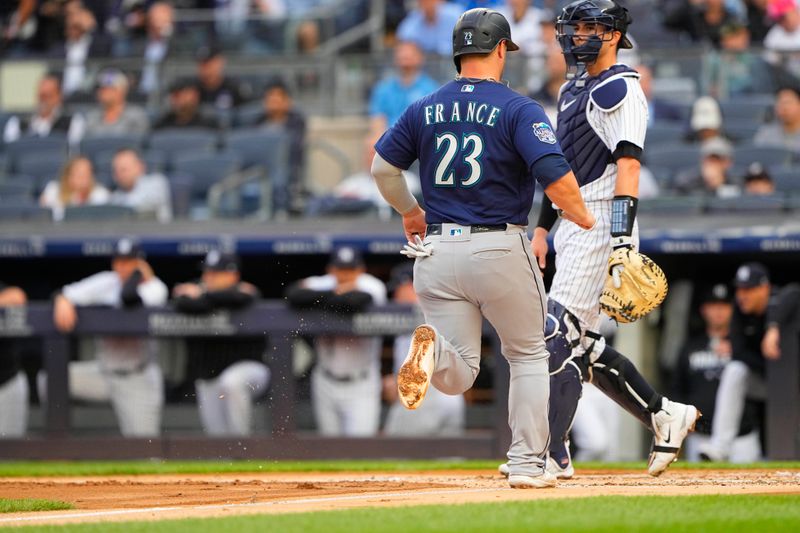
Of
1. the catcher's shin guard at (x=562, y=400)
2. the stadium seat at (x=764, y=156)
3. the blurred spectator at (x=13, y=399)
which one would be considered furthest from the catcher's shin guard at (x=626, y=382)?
the blurred spectator at (x=13, y=399)

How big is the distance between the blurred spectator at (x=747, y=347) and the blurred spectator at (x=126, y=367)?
11.9 ft

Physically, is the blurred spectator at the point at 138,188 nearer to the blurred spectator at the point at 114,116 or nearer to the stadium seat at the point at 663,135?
the blurred spectator at the point at 114,116

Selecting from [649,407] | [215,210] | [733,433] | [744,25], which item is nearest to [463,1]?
[744,25]

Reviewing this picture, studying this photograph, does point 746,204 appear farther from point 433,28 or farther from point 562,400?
point 562,400

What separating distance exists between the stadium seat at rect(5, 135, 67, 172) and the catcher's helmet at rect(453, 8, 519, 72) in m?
7.23

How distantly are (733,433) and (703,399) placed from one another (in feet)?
1.29

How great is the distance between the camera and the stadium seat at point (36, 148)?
12.0m

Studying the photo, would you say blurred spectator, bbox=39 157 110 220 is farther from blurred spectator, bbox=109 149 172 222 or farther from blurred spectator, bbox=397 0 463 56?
blurred spectator, bbox=397 0 463 56

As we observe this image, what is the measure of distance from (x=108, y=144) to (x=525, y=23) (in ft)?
11.7

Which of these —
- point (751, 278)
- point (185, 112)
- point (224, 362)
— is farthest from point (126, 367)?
point (751, 278)

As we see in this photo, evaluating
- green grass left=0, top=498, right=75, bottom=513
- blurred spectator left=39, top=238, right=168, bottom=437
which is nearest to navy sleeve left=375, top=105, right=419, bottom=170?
green grass left=0, top=498, right=75, bottom=513

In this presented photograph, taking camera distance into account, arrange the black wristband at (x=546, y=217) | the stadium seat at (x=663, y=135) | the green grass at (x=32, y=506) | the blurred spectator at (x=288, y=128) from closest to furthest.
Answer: the green grass at (x=32, y=506) → the black wristband at (x=546, y=217) → the stadium seat at (x=663, y=135) → the blurred spectator at (x=288, y=128)

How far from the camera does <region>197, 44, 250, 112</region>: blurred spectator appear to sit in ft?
40.1

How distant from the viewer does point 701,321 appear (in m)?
10.3
